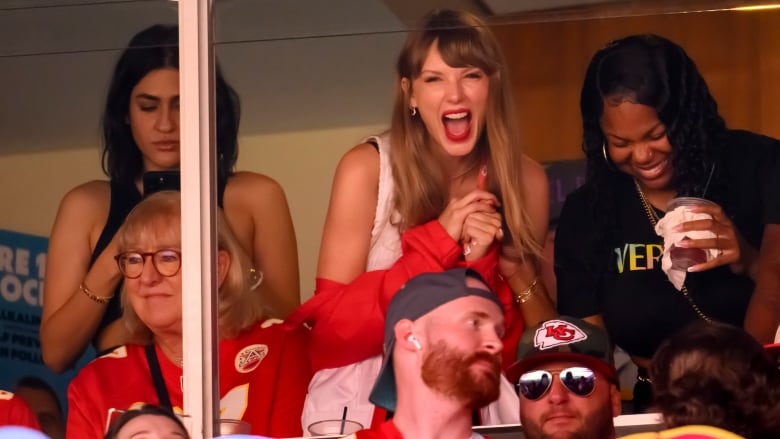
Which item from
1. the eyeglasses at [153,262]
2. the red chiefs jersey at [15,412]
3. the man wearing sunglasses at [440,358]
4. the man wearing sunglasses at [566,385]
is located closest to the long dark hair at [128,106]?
the eyeglasses at [153,262]

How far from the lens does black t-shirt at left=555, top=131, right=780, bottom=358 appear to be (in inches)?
217

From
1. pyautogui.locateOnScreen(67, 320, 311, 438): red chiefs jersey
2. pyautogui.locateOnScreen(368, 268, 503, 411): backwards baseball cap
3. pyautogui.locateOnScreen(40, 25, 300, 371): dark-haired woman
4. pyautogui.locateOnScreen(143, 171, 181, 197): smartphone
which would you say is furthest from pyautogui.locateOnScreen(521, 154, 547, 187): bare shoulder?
pyautogui.locateOnScreen(143, 171, 181, 197): smartphone

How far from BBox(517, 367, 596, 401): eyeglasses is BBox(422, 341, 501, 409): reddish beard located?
0.10m

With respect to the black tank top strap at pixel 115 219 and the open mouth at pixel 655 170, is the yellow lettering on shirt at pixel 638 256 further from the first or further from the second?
the black tank top strap at pixel 115 219

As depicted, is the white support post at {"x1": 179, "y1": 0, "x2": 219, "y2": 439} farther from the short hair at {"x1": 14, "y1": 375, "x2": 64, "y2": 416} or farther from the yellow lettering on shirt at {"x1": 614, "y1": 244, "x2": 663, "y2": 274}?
the yellow lettering on shirt at {"x1": 614, "y1": 244, "x2": 663, "y2": 274}

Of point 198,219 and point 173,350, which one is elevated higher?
point 198,219

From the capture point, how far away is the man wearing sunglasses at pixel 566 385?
480 cm

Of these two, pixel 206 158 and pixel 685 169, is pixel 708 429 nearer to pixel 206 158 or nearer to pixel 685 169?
pixel 685 169

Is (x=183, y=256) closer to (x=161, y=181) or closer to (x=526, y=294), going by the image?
(x=161, y=181)

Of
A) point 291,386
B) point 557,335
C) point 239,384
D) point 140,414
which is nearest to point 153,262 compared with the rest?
point 239,384

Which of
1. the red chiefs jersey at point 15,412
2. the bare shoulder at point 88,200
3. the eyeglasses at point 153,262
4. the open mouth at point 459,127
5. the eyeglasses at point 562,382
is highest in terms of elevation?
the open mouth at point 459,127

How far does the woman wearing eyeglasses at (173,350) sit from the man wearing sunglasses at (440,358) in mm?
623

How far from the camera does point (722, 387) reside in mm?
4262

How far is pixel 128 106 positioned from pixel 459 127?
50.1 inches
